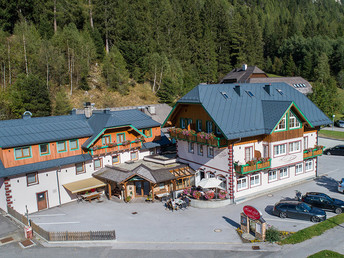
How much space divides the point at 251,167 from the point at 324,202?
7.23 meters

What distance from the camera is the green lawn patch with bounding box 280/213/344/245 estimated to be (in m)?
24.0

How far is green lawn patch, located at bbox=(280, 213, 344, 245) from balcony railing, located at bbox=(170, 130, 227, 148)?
1076 cm

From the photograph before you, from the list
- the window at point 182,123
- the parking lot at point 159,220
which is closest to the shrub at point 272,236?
the parking lot at point 159,220

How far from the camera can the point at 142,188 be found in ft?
116

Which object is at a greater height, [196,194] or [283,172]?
[283,172]

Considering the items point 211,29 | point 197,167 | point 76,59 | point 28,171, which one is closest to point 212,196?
point 197,167

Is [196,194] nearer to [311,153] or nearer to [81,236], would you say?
[81,236]

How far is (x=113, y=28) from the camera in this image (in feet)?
255

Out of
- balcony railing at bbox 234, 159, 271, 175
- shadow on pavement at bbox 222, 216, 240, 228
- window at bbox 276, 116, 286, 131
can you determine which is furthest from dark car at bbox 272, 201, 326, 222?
window at bbox 276, 116, 286, 131

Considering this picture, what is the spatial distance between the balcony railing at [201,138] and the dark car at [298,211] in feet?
25.6

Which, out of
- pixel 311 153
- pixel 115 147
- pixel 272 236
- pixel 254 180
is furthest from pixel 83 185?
pixel 311 153

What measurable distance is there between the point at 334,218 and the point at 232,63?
94349mm

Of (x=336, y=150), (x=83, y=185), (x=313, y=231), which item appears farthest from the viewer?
(x=336, y=150)

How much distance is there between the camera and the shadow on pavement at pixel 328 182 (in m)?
36.3
